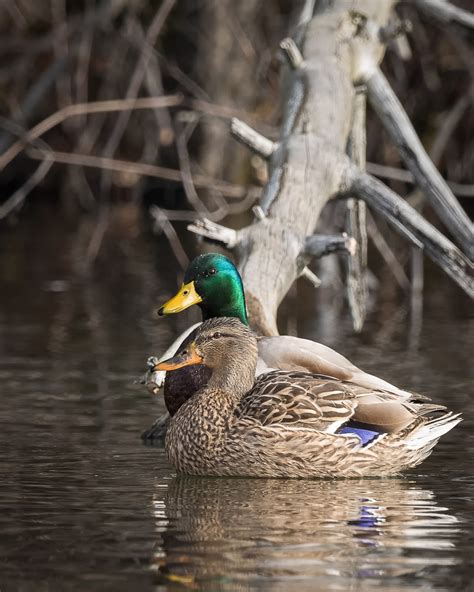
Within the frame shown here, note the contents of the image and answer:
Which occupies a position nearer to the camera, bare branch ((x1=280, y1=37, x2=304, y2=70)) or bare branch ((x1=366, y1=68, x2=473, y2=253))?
bare branch ((x1=366, y1=68, x2=473, y2=253))

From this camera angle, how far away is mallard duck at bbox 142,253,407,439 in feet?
23.8

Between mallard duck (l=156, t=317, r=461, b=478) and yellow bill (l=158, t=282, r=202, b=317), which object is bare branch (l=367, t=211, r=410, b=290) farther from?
mallard duck (l=156, t=317, r=461, b=478)

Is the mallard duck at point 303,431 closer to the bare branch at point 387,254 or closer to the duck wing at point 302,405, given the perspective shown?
the duck wing at point 302,405

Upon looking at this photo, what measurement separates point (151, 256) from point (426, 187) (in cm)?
831

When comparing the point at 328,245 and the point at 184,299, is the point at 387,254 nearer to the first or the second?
the point at 328,245

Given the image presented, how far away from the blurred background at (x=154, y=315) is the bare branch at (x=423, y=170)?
3.17ft

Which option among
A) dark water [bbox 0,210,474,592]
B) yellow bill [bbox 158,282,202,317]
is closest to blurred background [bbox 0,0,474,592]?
dark water [bbox 0,210,474,592]

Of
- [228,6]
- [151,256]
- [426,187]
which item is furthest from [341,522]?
[228,6]

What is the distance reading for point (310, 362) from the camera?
7305mm

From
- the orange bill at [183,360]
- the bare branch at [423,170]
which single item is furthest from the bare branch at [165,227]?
the orange bill at [183,360]

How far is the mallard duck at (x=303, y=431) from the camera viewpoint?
6828mm

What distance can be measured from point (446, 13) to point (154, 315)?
3867 mm

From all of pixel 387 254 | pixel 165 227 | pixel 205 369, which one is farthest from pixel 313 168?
pixel 387 254

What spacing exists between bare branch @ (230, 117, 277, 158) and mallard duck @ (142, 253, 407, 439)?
1064 millimetres
